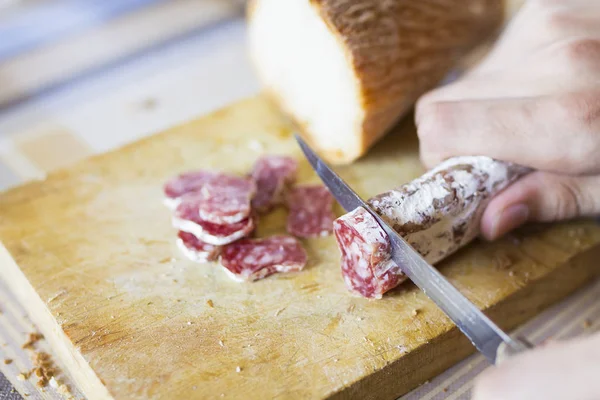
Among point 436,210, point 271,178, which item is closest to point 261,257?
point 271,178

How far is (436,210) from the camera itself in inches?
58.1

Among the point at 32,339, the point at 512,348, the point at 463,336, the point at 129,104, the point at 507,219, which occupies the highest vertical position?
the point at 129,104

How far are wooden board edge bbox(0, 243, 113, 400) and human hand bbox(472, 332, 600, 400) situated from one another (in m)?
0.75

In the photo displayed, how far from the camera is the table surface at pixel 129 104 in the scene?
2250mm

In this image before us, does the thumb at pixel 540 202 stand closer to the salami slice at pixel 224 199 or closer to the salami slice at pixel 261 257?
the salami slice at pixel 261 257

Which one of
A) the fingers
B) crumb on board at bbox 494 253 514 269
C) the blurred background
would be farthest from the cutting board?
the blurred background

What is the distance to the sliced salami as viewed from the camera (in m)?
1.37

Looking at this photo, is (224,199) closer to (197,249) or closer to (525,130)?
(197,249)

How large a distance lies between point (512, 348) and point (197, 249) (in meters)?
0.82

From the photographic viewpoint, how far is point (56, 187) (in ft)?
6.09

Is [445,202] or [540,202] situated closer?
[445,202]

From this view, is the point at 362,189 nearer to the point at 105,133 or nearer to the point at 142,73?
the point at 105,133

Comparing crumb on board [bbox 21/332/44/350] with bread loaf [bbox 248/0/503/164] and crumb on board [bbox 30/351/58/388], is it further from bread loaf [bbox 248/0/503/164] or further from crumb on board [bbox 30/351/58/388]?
bread loaf [bbox 248/0/503/164]

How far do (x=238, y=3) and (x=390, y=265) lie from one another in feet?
6.63
